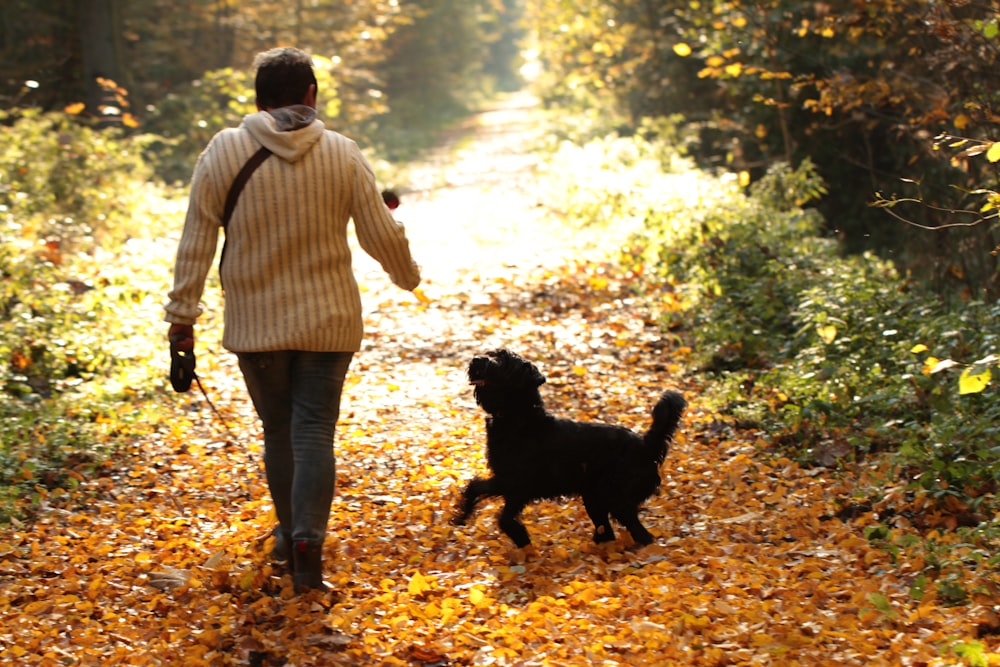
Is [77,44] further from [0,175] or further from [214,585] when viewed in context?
[214,585]

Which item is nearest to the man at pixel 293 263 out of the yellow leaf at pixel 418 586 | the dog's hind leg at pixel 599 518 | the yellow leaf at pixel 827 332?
the yellow leaf at pixel 418 586

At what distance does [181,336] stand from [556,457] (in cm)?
187

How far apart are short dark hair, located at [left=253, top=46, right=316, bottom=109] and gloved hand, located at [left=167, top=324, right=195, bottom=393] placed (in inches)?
40.8

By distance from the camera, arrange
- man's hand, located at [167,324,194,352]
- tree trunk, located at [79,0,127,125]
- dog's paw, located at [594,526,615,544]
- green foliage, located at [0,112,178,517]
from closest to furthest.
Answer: man's hand, located at [167,324,194,352] → dog's paw, located at [594,526,615,544] → green foliage, located at [0,112,178,517] → tree trunk, located at [79,0,127,125]

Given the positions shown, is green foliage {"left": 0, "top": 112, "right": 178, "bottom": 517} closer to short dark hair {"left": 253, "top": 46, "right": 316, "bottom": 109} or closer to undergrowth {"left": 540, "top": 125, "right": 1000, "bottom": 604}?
short dark hair {"left": 253, "top": 46, "right": 316, "bottom": 109}

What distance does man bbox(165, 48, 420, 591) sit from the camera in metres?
4.21

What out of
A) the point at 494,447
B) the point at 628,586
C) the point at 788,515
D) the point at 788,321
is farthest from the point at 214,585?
the point at 788,321

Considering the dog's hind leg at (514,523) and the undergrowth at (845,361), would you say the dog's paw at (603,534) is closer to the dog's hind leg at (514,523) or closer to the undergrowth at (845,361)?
the dog's hind leg at (514,523)

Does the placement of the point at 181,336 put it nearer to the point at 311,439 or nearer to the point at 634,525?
the point at 311,439

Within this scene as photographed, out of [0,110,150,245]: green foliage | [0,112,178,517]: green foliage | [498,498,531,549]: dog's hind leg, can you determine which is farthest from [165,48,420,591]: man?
[0,110,150,245]: green foliage

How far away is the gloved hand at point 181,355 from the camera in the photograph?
169 inches

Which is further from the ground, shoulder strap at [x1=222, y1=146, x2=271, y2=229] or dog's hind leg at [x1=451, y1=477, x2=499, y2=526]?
shoulder strap at [x1=222, y1=146, x2=271, y2=229]

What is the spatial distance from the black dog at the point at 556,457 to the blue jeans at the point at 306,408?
0.79 m

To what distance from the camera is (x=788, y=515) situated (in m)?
5.46
